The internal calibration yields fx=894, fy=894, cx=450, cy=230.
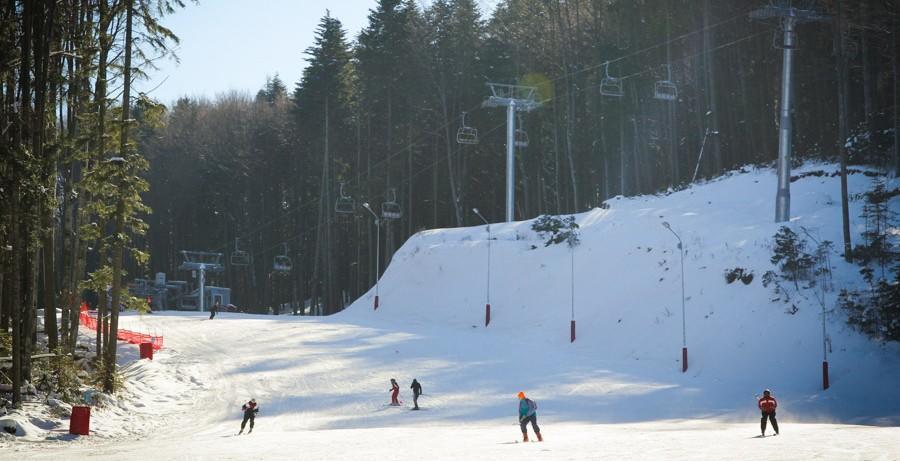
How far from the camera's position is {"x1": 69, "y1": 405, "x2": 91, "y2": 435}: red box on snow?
72.9 feet

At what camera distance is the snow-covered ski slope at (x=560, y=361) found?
21344 millimetres

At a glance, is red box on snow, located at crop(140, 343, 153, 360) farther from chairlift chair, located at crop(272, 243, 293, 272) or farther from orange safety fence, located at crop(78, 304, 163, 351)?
chairlift chair, located at crop(272, 243, 293, 272)

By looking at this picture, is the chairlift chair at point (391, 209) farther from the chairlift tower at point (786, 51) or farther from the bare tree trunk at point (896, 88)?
the bare tree trunk at point (896, 88)

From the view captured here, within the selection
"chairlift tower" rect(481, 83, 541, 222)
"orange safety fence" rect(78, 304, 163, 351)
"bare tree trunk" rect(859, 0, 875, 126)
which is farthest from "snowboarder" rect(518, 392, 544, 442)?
"chairlift tower" rect(481, 83, 541, 222)

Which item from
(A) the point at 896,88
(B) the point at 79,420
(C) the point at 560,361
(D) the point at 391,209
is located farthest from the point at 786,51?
(B) the point at 79,420

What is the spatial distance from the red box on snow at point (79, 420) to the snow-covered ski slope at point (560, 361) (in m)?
0.97

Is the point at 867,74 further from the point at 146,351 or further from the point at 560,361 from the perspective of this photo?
the point at 146,351

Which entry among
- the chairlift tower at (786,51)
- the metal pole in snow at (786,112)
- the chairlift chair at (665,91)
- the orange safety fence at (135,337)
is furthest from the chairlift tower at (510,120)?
the orange safety fence at (135,337)

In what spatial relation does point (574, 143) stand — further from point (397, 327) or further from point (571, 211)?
point (397, 327)

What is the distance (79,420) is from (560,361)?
1947cm

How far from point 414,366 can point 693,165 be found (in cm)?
2775

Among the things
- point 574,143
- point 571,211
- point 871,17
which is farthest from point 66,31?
point 571,211

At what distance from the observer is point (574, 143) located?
60.2 m

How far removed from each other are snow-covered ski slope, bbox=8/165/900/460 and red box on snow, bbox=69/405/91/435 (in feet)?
3.17
